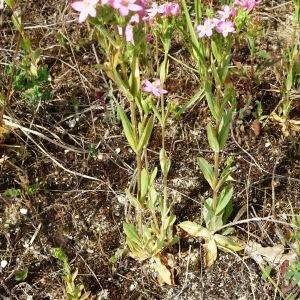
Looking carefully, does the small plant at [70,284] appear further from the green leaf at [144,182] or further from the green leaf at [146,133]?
the green leaf at [146,133]

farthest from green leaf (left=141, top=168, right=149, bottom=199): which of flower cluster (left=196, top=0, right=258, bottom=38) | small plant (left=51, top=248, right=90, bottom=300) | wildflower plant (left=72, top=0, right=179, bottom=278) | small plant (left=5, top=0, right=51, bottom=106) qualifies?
small plant (left=5, top=0, right=51, bottom=106)

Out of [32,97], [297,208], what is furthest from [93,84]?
[297,208]

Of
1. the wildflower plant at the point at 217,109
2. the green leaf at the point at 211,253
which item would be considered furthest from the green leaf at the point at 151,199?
the green leaf at the point at 211,253

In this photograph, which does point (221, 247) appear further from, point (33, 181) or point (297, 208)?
point (33, 181)

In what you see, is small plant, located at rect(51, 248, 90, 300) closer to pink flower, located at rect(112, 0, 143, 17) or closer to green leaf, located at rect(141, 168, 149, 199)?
green leaf, located at rect(141, 168, 149, 199)

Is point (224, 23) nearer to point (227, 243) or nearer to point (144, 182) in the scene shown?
point (144, 182)
